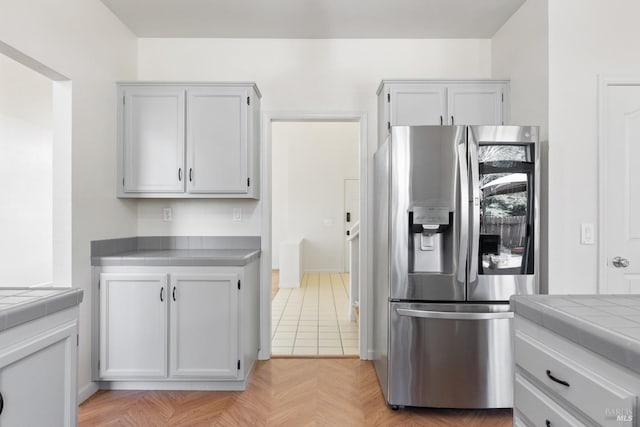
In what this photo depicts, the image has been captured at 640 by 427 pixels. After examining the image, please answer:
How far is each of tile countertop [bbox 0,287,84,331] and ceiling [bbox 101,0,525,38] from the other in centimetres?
227

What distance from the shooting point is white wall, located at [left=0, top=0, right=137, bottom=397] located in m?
2.07

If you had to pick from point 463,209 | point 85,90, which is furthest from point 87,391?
point 463,209

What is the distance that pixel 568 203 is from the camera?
7.66ft

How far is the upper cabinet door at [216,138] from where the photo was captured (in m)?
2.85

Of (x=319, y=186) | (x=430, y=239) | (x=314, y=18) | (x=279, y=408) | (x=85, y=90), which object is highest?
(x=314, y=18)

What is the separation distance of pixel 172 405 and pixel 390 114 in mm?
2578

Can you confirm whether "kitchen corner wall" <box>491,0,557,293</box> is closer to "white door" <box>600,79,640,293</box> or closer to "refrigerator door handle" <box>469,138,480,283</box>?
"white door" <box>600,79,640,293</box>

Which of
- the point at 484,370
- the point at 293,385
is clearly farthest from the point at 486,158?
the point at 293,385

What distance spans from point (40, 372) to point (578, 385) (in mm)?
1585

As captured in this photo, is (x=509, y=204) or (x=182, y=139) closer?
(x=509, y=204)

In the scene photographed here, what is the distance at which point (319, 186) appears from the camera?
8281 mm

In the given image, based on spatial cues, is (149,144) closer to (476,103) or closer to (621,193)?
(476,103)

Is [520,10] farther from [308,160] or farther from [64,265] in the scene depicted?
[308,160]

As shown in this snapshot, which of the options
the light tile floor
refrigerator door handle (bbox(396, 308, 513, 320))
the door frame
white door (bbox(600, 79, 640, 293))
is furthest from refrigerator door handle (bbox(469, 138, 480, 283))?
the light tile floor
